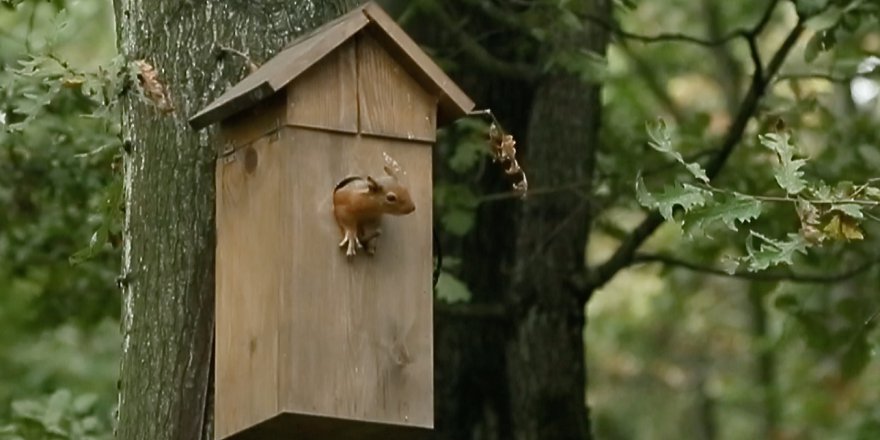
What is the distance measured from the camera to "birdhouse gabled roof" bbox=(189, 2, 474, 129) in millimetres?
4250

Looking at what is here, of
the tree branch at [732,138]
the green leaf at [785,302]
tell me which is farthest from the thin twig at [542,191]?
the green leaf at [785,302]

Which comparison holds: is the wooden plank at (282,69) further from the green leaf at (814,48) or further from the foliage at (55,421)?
the green leaf at (814,48)

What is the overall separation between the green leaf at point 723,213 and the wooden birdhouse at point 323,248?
646 millimetres

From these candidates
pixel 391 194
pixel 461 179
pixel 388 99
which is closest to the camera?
pixel 391 194

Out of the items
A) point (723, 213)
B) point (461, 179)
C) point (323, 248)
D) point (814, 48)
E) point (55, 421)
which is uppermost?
point (814, 48)

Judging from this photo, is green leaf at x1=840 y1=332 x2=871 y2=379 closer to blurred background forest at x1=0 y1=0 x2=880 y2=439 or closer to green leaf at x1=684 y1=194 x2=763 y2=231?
blurred background forest at x1=0 y1=0 x2=880 y2=439

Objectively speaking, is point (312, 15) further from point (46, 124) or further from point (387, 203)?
Answer: point (46, 124)

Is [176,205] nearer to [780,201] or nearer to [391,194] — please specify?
[391,194]

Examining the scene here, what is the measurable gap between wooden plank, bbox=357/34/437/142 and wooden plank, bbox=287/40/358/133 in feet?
0.08

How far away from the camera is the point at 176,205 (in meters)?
4.57

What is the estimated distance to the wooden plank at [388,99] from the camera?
174 inches

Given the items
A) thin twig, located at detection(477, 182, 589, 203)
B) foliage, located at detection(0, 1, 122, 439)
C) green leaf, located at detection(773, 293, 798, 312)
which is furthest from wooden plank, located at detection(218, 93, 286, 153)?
green leaf, located at detection(773, 293, 798, 312)

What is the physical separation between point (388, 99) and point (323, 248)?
406 millimetres

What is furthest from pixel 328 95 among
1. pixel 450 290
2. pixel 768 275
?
pixel 768 275
